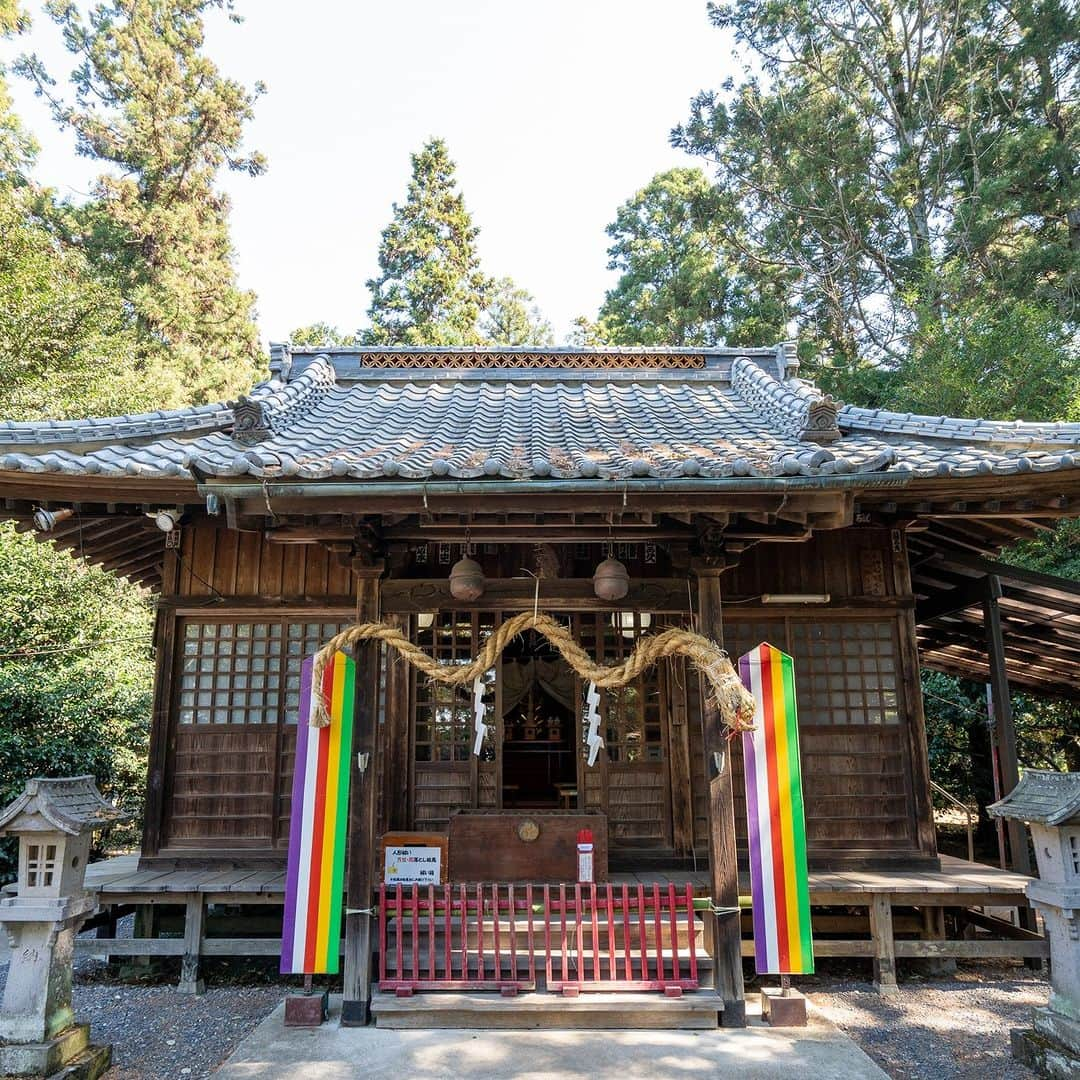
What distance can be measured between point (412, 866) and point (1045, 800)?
4716 mm

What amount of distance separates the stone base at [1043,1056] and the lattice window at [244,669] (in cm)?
618

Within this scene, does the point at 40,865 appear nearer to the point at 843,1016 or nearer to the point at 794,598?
the point at 843,1016

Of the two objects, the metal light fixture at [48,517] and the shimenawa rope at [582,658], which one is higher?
the metal light fixture at [48,517]

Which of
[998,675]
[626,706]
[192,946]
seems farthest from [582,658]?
[998,675]

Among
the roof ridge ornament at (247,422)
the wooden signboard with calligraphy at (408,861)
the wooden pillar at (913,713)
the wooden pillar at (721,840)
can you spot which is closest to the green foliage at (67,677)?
the wooden signboard with calligraphy at (408,861)

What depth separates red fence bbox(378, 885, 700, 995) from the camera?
5090mm

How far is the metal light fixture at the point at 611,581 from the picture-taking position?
5.24 meters

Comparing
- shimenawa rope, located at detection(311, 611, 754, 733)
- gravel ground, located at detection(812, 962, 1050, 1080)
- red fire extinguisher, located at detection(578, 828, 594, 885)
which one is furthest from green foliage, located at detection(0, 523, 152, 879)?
gravel ground, located at detection(812, 962, 1050, 1080)

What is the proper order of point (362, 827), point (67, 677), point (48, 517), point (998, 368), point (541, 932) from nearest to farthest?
1. point (362, 827)
2. point (541, 932)
3. point (48, 517)
4. point (67, 677)
5. point (998, 368)

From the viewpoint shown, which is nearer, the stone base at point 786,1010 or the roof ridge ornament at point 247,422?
the stone base at point 786,1010

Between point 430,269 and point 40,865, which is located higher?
point 430,269

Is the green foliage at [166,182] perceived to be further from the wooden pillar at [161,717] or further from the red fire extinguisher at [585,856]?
the red fire extinguisher at [585,856]

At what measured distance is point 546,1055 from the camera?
461 cm

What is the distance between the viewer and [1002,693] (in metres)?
7.33
